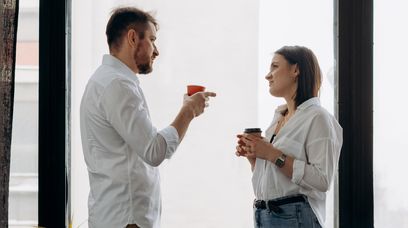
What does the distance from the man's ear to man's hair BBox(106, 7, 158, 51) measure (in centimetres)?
1

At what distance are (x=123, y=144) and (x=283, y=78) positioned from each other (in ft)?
2.31

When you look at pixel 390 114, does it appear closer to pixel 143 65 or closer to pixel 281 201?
pixel 281 201

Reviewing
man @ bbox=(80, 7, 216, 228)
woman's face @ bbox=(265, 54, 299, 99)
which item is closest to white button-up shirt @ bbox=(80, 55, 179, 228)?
man @ bbox=(80, 7, 216, 228)

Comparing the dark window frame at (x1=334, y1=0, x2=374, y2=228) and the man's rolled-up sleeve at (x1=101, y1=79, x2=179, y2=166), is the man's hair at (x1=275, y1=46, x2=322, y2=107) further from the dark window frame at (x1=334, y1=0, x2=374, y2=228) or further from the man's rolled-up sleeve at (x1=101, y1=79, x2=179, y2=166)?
the man's rolled-up sleeve at (x1=101, y1=79, x2=179, y2=166)

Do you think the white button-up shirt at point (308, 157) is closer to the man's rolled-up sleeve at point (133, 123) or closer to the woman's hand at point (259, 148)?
the woman's hand at point (259, 148)

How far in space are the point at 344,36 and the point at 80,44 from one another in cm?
117

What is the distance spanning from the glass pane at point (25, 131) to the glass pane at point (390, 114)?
1500 mm

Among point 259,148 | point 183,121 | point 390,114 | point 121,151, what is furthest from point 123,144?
point 390,114

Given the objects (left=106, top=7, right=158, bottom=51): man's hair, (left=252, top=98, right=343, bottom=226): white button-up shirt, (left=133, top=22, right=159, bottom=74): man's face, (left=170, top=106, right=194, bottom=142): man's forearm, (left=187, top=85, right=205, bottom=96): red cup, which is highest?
(left=106, top=7, right=158, bottom=51): man's hair

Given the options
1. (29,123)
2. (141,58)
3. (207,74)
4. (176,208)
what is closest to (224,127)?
(207,74)

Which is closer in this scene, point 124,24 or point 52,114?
point 124,24

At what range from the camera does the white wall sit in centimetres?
238

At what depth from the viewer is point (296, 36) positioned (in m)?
2.37

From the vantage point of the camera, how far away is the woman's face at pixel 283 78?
6.82 ft
